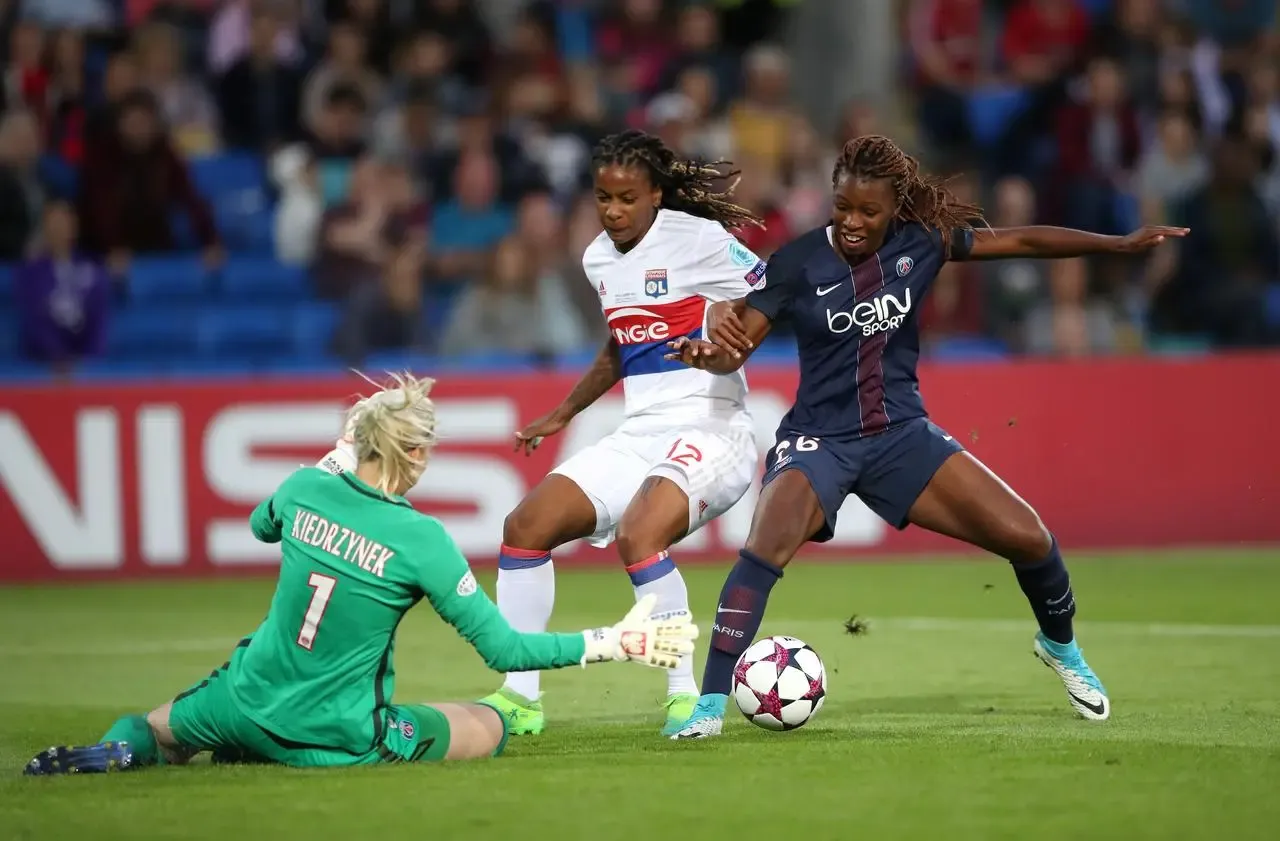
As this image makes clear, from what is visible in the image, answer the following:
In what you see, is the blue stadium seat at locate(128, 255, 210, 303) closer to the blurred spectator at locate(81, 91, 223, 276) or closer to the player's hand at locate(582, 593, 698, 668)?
the blurred spectator at locate(81, 91, 223, 276)

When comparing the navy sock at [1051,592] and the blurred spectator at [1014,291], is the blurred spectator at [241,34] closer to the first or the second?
the blurred spectator at [1014,291]

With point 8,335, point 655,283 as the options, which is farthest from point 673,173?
point 8,335

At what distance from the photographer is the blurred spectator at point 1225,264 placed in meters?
14.7

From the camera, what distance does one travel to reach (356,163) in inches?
619

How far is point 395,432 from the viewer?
5969 mm

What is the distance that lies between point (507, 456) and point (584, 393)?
5115mm

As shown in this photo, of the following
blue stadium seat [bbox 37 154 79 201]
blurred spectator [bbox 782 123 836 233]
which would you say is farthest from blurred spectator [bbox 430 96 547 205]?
blue stadium seat [bbox 37 154 79 201]

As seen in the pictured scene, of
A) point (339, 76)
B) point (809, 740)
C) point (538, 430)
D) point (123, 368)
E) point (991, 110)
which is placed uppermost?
point (339, 76)

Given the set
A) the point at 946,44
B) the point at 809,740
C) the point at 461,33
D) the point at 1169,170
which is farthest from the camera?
the point at 946,44

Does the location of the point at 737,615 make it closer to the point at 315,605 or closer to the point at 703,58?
the point at 315,605

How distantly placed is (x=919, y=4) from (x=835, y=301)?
11.1 metres

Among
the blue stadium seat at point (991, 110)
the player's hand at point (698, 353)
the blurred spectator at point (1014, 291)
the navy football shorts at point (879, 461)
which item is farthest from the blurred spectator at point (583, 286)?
the player's hand at point (698, 353)

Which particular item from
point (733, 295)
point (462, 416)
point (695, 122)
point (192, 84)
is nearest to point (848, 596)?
point (462, 416)

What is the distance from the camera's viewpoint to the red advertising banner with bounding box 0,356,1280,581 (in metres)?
13.1
